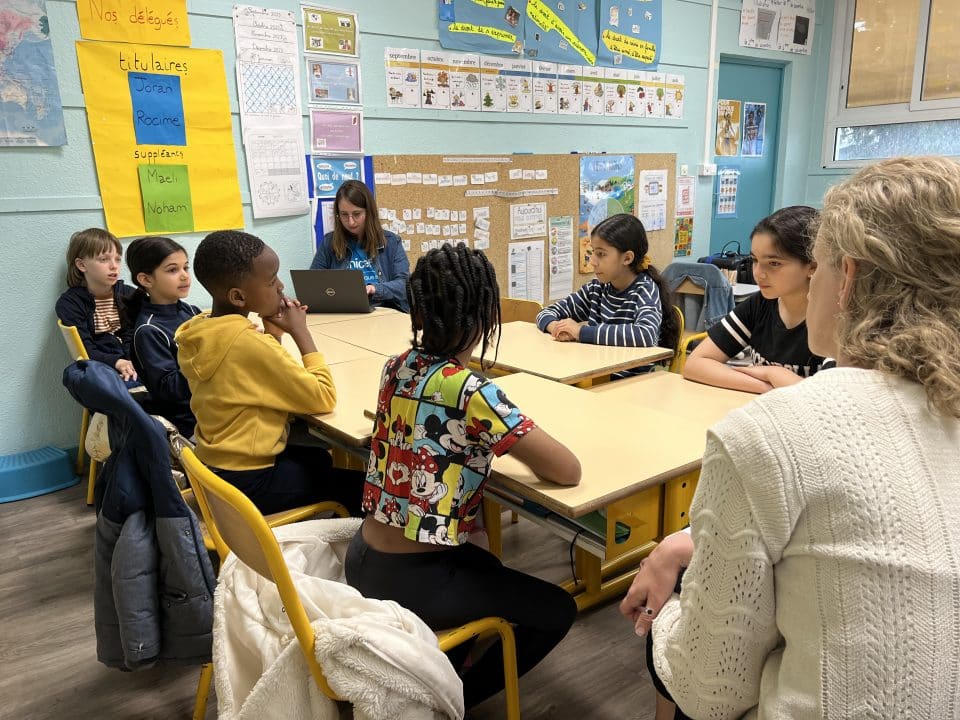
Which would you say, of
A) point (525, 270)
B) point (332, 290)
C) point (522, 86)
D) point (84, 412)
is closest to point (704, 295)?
point (525, 270)

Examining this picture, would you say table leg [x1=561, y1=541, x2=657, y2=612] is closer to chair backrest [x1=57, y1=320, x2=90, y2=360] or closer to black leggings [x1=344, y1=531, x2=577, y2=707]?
black leggings [x1=344, y1=531, x2=577, y2=707]

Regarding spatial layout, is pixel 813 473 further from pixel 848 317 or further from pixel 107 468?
pixel 107 468

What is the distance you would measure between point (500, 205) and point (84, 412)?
2.56 meters

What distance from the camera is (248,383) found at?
5.85 ft

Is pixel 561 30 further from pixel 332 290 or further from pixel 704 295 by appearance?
pixel 332 290

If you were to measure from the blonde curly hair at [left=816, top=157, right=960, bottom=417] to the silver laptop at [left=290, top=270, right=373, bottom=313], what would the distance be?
8.24 ft

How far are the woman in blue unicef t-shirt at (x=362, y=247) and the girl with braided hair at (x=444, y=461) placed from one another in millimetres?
2179

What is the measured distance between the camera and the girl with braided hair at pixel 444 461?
1301 millimetres

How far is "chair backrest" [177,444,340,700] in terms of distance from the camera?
3.50ft

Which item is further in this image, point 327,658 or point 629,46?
point 629,46

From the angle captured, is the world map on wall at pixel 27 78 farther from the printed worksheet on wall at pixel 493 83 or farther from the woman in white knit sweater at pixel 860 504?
the woman in white knit sweater at pixel 860 504

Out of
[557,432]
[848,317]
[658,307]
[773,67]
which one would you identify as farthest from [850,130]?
[848,317]

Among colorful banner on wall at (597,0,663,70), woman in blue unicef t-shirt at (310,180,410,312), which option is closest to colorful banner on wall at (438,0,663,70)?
colorful banner on wall at (597,0,663,70)

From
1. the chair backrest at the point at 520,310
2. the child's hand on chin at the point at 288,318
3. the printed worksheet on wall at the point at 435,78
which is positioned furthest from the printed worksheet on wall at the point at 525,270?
the child's hand on chin at the point at 288,318
